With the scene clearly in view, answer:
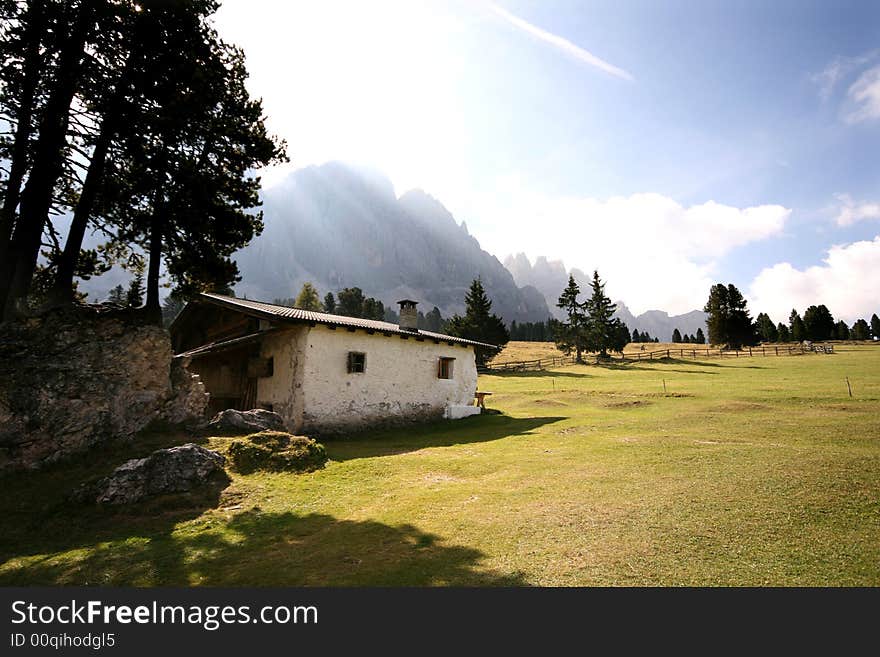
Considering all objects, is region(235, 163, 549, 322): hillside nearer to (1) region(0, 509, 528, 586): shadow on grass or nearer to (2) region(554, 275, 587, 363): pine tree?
(2) region(554, 275, 587, 363): pine tree

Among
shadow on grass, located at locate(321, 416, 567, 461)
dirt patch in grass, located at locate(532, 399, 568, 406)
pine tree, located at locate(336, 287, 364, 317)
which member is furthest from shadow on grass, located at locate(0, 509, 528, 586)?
pine tree, located at locate(336, 287, 364, 317)

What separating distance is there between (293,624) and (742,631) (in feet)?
12.6

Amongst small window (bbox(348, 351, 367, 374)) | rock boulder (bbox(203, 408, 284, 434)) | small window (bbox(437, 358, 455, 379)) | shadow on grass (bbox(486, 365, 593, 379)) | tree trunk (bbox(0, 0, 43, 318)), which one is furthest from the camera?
shadow on grass (bbox(486, 365, 593, 379))

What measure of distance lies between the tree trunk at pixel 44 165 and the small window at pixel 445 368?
1554cm

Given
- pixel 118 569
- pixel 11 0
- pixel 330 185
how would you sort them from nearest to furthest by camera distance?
pixel 118 569 → pixel 11 0 → pixel 330 185

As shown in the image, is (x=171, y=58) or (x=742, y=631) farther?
(x=171, y=58)

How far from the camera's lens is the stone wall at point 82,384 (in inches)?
368

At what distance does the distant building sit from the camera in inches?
633

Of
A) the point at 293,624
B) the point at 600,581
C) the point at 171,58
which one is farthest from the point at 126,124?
the point at 600,581

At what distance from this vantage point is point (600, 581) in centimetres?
416

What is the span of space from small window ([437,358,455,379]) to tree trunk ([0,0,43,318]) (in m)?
15.9

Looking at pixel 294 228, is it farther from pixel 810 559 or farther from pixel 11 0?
pixel 810 559

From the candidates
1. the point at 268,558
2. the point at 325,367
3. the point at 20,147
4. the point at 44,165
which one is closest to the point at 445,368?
the point at 325,367

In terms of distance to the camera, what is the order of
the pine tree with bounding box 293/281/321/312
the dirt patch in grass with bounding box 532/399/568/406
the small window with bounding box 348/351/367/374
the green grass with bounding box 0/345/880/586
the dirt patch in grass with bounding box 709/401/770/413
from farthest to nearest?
the pine tree with bounding box 293/281/321/312, the dirt patch in grass with bounding box 532/399/568/406, the dirt patch in grass with bounding box 709/401/770/413, the small window with bounding box 348/351/367/374, the green grass with bounding box 0/345/880/586
